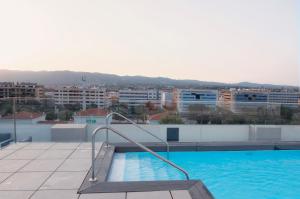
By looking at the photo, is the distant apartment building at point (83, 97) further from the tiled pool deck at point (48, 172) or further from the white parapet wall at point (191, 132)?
the tiled pool deck at point (48, 172)

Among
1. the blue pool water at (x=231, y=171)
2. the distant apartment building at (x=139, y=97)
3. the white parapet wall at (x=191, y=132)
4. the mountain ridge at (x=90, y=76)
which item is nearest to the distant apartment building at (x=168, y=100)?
the distant apartment building at (x=139, y=97)

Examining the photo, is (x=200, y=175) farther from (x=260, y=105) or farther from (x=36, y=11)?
(x=36, y=11)

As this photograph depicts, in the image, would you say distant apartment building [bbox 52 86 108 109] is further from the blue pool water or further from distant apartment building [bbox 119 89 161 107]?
the blue pool water

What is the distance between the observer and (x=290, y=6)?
8969 mm

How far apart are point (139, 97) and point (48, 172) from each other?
4534 mm

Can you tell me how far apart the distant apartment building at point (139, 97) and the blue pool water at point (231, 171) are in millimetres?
1807

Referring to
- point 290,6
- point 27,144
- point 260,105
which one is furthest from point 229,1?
point 27,144

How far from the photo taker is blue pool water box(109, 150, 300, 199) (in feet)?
15.3

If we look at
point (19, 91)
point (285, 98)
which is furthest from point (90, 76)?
point (285, 98)

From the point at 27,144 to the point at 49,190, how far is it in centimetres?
277

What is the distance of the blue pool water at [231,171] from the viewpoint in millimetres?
4676

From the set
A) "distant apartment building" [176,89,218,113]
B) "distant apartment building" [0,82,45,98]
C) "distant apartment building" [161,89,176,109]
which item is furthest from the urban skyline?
"distant apartment building" [161,89,176,109]

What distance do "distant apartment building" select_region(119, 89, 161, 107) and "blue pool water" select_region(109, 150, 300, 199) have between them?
1807mm

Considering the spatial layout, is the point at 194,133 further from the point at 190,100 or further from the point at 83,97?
the point at 83,97
